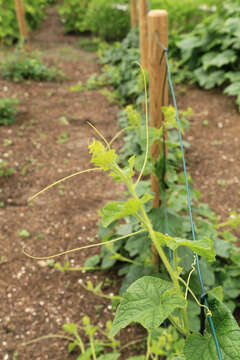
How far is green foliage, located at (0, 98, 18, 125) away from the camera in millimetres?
4293

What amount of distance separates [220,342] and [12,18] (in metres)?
7.95

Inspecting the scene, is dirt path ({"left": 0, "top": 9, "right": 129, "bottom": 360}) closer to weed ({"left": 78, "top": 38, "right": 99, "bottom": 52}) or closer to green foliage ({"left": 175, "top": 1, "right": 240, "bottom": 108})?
green foliage ({"left": 175, "top": 1, "right": 240, "bottom": 108})

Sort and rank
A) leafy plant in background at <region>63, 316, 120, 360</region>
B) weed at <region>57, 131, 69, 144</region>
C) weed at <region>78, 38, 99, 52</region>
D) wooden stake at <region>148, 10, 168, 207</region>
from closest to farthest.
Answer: wooden stake at <region>148, 10, 168, 207</region> → leafy plant in background at <region>63, 316, 120, 360</region> → weed at <region>57, 131, 69, 144</region> → weed at <region>78, 38, 99, 52</region>

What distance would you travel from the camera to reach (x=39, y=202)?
3.19m

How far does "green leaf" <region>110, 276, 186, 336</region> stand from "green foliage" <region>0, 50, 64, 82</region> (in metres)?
5.12

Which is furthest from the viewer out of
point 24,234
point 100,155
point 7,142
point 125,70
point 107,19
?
point 107,19

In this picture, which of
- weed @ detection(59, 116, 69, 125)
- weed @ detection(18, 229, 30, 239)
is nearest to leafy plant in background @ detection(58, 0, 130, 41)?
weed @ detection(59, 116, 69, 125)

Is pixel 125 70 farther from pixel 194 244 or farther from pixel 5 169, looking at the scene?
pixel 194 244

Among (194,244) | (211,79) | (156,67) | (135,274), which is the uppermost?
(156,67)

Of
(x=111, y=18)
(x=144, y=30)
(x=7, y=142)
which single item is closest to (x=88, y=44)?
(x=111, y=18)

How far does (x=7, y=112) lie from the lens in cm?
437

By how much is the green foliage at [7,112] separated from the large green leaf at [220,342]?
155 inches

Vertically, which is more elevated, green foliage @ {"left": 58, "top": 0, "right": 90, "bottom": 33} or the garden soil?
green foliage @ {"left": 58, "top": 0, "right": 90, "bottom": 33}

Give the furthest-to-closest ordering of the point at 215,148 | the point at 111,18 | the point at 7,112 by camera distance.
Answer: the point at 111,18, the point at 7,112, the point at 215,148
